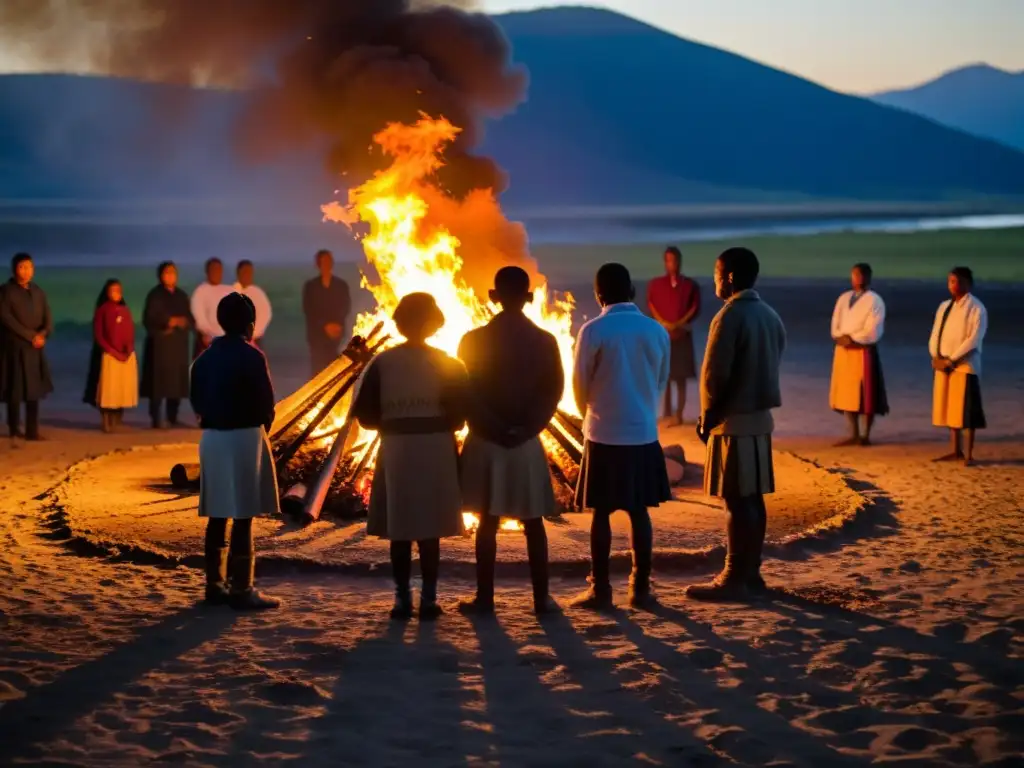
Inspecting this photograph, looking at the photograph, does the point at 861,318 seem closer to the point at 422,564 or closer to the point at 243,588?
the point at 422,564

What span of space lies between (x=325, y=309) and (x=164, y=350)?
188 centimetres

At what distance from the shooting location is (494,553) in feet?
24.3

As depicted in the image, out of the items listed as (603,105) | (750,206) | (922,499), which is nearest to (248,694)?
(922,499)

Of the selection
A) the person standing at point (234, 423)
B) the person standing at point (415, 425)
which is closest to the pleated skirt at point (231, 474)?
the person standing at point (234, 423)

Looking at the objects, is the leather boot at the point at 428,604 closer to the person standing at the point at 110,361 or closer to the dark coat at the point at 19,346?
the dark coat at the point at 19,346

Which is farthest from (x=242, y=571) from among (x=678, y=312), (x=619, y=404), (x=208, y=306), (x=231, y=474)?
(x=678, y=312)

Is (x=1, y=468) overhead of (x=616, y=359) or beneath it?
beneath

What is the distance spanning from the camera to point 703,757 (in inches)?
214

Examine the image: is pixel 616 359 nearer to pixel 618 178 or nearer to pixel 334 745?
pixel 334 745

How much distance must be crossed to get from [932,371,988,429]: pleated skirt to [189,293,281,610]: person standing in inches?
282

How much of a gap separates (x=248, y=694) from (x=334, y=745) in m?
0.77

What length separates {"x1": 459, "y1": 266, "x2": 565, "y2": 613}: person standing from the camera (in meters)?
7.14

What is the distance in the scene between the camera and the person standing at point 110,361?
15.1 meters

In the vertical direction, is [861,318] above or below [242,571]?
above
